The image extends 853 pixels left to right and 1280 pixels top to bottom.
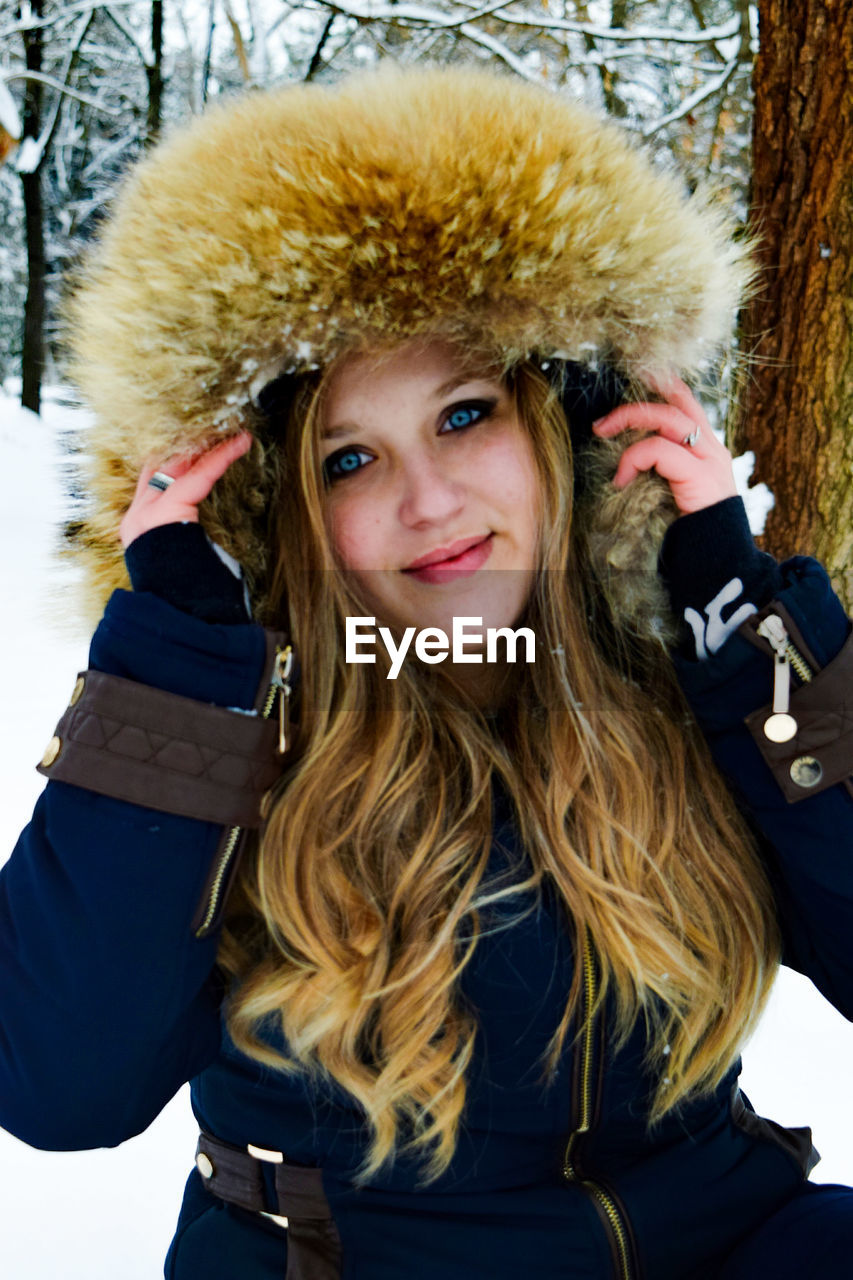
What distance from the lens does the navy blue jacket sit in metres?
1.25

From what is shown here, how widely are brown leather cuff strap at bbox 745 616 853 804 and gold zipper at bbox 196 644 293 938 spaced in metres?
0.70

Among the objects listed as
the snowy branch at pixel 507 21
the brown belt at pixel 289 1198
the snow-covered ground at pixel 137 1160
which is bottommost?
the snow-covered ground at pixel 137 1160

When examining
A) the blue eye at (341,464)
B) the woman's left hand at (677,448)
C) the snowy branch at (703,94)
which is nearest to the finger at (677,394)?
the woman's left hand at (677,448)

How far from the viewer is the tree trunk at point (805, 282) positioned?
255 centimetres

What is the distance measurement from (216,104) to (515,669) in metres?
1.05

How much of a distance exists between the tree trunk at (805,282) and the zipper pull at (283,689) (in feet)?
5.96

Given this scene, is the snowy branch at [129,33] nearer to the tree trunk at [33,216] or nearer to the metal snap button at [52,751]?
the tree trunk at [33,216]

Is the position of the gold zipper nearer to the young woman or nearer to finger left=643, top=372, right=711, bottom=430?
the young woman

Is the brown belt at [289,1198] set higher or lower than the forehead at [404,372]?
lower

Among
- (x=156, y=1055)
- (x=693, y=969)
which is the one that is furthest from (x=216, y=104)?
(x=693, y=969)

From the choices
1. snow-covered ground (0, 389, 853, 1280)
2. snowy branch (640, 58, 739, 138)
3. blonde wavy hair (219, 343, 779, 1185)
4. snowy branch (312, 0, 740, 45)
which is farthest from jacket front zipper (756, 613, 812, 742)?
snowy branch (312, 0, 740, 45)

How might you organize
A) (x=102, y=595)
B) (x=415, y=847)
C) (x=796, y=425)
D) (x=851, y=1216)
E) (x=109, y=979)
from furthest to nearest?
(x=796, y=425)
(x=102, y=595)
(x=415, y=847)
(x=851, y=1216)
(x=109, y=979)

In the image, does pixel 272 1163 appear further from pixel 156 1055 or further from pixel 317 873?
pixel 317 873

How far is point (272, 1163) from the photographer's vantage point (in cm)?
138
